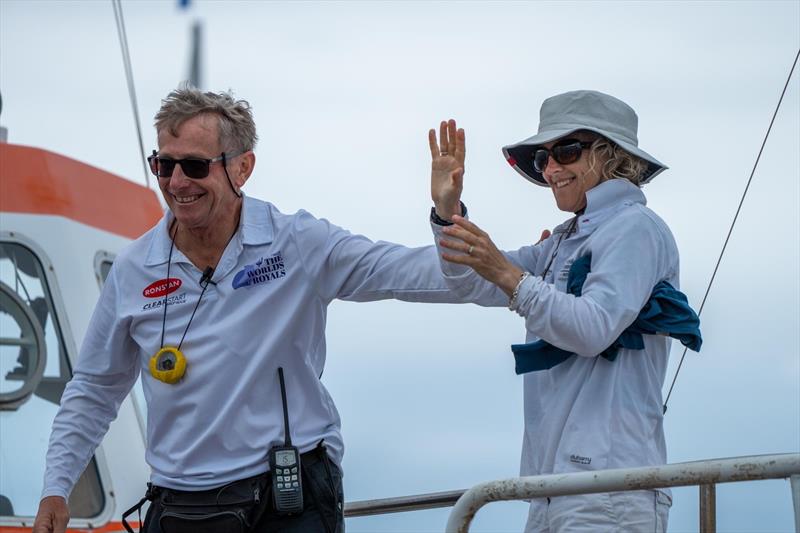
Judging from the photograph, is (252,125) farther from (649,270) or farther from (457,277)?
(649,270)

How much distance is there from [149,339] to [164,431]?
0.28 m

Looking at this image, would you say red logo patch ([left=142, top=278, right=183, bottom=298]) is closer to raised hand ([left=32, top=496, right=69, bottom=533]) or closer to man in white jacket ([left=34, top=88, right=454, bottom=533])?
man in white jacket ([left=34, top=88, right=454, bottom=533])

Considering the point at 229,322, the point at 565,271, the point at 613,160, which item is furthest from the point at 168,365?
the point at 613,160

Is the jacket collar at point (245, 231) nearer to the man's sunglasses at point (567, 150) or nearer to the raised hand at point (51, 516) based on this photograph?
the raised hand at point (51, 516)

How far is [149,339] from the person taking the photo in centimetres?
400

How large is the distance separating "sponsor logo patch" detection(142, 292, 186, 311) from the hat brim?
106 centimetres

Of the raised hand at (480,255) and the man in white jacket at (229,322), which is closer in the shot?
the raised hand at (480,255)

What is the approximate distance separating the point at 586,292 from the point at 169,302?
4.34 feet

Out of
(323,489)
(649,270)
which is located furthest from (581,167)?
(323,489)

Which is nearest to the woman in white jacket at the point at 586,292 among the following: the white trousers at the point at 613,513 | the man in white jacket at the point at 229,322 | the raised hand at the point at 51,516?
the white trousers at the point at 613,513

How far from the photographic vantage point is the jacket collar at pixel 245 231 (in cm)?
399

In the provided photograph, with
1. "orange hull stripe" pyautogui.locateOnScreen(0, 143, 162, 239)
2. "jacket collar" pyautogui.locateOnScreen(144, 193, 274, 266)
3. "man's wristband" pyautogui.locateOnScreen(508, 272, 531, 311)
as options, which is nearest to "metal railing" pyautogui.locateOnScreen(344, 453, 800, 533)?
"man's wristband" pyautogui.locateOnScreen(508, 272, 531, 311)

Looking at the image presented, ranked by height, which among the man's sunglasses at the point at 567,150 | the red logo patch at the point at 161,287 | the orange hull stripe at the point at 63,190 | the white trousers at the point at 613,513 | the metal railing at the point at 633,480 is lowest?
the white trousers at the point at 613,513

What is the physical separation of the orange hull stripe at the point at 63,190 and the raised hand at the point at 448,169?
365cm
